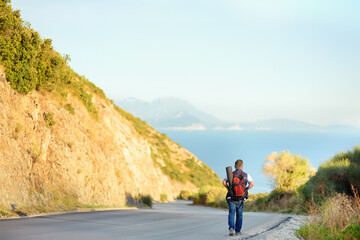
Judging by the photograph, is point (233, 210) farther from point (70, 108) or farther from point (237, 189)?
point (70, 108)

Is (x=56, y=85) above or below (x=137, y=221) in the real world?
above

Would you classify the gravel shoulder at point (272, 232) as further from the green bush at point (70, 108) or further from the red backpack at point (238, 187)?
the green bush at point (70, 108)


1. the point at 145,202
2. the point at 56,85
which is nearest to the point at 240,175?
the point at 56,85

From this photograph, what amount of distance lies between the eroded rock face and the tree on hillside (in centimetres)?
1069

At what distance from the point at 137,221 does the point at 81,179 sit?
847 centimetres

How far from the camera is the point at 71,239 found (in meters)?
11.1

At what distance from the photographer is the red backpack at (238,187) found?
13.1m

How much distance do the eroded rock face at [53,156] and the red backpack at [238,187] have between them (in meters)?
8.54

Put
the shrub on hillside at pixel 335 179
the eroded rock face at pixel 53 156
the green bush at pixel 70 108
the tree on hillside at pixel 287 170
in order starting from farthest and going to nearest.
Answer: the tree on hillside at pixel 287 170 < the green bush at pixel 70 108 < the shrub on hillside at pixel 335 179 < the eroded rock face at pixel 53 156

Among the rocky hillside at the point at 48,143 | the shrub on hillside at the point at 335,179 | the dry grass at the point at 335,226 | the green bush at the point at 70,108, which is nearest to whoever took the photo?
the dry grass at the point at 335,226

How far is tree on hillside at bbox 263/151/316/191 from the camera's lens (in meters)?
31.8

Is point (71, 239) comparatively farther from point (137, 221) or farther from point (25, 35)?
point (25, 35)

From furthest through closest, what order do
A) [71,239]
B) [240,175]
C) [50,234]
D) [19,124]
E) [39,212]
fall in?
[19,124]
[39,212]
[240,175]
[50,234]
[71,239]

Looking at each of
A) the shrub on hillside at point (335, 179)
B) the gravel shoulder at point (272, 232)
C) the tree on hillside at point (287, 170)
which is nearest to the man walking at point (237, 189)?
the gravel shoulder at point (272, 232)
